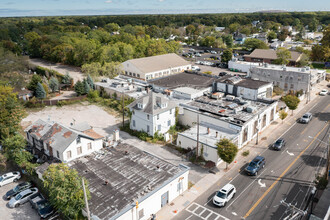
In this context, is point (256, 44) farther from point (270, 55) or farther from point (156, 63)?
point (156, 63)

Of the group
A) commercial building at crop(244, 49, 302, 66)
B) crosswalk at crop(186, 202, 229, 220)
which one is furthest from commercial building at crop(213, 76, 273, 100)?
commercial building at crop(244, 49, 302, 66)

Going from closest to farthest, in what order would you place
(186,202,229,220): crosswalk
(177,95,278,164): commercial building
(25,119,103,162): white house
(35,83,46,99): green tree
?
(186,202,229,220): crosswalk, (25,119,103,162): white house, (177,95,278,164): commercial building, (35,83,46,99): green tree

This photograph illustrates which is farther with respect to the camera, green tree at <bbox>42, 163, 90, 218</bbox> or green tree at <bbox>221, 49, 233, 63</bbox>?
green tree at <bbox>221, 49, 233, 63</bbox>

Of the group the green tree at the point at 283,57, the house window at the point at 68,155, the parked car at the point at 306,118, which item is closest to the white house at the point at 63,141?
the house window at the point at 68,155

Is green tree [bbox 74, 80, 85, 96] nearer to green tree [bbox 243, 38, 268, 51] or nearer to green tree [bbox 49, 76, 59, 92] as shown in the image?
green tree [bbox 49, 76, 59, 92]

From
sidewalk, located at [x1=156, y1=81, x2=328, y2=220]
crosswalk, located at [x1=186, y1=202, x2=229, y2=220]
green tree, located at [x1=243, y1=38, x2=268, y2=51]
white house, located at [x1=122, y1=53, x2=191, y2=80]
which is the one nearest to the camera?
crosswalk, located at [x1=186, y1=202, x2=229, y2=220]

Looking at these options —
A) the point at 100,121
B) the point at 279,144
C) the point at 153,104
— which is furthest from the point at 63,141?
the point at 279,144
